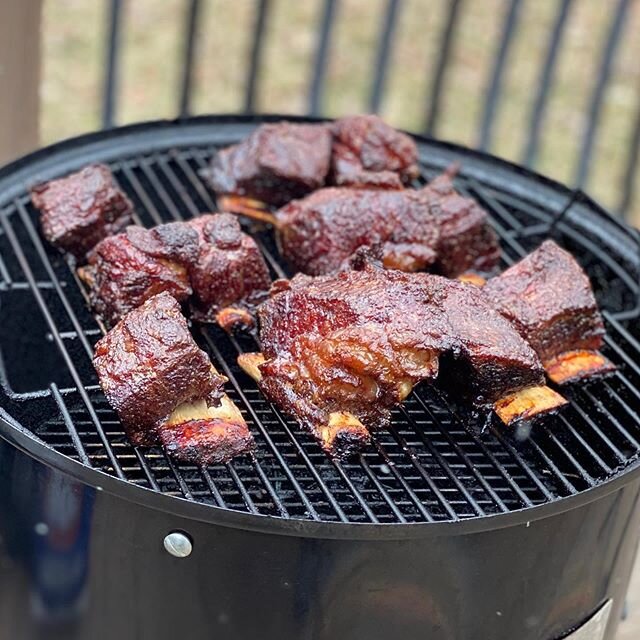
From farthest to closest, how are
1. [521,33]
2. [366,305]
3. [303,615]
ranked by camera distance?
[521,33] → [366,305] → [303,615]

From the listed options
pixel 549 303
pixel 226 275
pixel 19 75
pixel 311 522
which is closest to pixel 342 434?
pixel 311 522

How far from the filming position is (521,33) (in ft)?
26.8

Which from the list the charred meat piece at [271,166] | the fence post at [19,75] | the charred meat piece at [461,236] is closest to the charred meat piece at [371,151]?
the charred meat piece at [271,166]

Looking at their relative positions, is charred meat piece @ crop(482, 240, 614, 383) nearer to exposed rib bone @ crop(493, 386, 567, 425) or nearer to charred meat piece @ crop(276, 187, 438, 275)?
exposed rib bone @ crop(493, 386, 567, 425)

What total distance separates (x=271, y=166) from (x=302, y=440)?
0.97m

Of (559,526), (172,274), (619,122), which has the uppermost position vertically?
(172,274)

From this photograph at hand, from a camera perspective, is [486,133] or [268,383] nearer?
[268,383]

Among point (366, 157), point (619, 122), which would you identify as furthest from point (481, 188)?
point (619, 122)

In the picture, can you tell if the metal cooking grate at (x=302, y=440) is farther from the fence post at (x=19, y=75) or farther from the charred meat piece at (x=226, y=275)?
the fence post at (x=19, y=75)

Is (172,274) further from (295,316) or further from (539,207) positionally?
(539,207)

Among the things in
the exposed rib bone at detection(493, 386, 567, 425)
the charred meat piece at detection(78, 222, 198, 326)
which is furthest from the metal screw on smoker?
the exposed rib bone at detection(493, 386, 567, 425)

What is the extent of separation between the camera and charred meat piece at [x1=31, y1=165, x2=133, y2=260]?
113 inches

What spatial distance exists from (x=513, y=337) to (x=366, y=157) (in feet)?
3.16

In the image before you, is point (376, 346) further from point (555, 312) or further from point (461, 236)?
point (461, 236)
